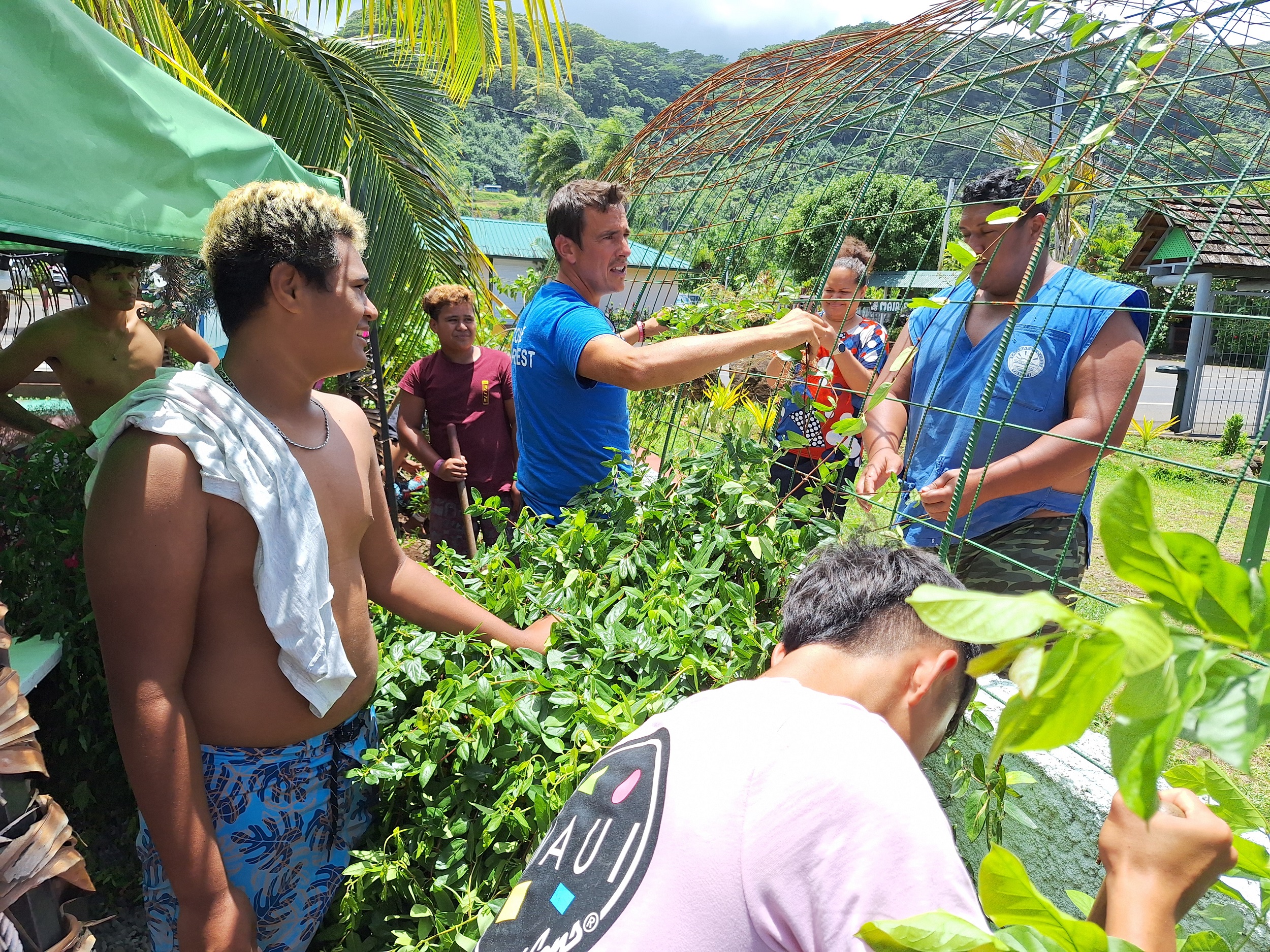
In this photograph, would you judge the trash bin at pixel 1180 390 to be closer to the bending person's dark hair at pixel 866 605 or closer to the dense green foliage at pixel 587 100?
the bending person's dark hair at pixel 866 605

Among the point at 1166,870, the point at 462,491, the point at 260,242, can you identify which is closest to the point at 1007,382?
the point at 1166,870

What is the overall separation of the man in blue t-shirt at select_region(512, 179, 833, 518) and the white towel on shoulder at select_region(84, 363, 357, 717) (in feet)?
2.92

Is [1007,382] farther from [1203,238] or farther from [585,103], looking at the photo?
[585,103]

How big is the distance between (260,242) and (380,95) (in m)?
6.15

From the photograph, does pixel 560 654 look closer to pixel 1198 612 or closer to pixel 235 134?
pixel 1198 612

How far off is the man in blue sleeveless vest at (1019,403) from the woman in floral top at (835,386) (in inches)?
7.0

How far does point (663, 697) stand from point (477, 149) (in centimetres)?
11049

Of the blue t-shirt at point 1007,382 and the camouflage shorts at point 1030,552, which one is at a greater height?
the blue t-shirt at point 1007,382

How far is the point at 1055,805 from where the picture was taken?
175cm

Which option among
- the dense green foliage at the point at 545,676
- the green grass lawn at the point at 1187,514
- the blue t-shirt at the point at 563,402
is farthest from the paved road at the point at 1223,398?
the dense green foliage at the point at 545,676

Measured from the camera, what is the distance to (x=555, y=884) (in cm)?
103

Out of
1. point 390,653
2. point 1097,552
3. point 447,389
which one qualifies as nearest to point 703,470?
point 390,653

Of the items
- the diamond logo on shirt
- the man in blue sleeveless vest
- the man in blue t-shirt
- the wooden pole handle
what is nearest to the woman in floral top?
the man in blue sleeveless vest

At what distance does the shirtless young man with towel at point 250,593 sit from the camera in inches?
54.4
